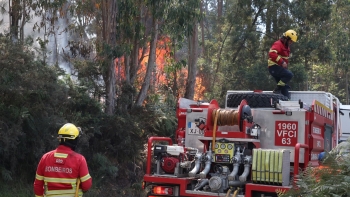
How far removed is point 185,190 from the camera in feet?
25.7

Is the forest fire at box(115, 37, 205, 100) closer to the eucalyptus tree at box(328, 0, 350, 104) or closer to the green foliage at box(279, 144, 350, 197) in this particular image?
the eucalyptus tree at box(328, 0, 350, 104)

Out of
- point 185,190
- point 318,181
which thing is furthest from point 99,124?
point 318,181

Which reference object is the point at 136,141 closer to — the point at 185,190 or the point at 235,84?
the point at 185,190

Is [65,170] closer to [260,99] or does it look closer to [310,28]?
[260,99]

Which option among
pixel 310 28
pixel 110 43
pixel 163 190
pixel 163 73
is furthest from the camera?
pixel 163 73

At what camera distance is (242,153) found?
791 centimetres

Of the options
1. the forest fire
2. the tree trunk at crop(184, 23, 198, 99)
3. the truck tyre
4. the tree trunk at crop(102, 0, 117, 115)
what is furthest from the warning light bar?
the tree trunk at crop(184, 23, 198, 99)

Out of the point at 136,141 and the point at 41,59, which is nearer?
the point at 41,59

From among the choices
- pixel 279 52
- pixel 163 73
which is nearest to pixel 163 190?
pixel 279 52

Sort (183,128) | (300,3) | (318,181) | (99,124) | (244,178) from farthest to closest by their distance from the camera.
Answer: (300,3) < (99,124) < (183,128) < (244,178) < (318,181)

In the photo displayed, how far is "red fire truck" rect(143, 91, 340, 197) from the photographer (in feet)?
24.3

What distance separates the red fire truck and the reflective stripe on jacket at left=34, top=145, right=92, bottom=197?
91.7 inches

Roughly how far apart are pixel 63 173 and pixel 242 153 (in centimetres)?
304

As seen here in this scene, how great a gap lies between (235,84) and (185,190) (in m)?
16.6
